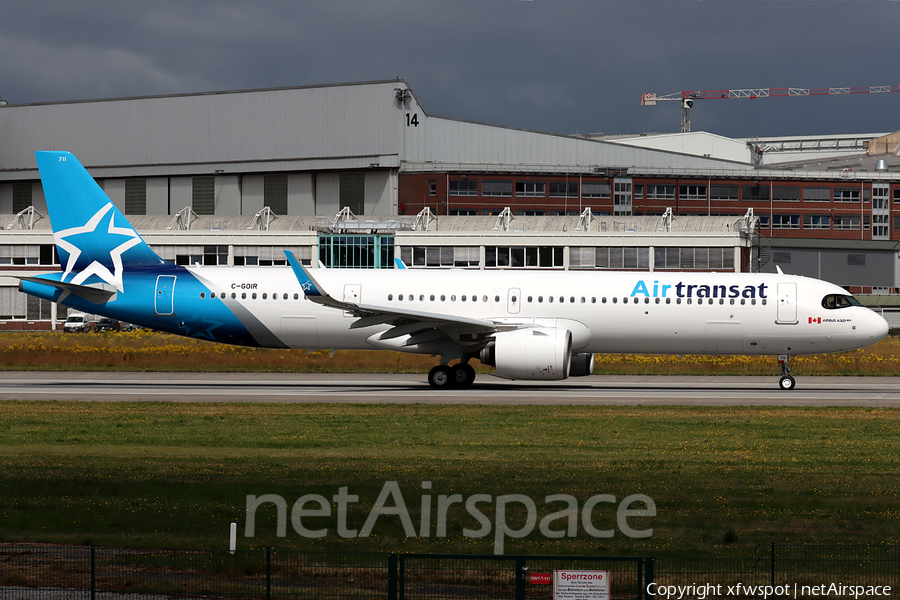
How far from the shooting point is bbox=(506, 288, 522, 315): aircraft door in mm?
32125

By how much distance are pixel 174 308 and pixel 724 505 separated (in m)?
23.1

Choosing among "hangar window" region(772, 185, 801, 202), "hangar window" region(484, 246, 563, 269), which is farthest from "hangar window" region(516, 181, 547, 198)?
"hangar window" region(484, 246, 563, 269)

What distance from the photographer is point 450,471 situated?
16359 mm

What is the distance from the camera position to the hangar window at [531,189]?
107m

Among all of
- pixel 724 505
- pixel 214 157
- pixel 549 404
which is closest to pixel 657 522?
pixel 724 505

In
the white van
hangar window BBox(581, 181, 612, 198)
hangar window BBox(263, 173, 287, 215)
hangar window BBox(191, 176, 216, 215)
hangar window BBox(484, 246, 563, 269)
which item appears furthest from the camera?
hangar window BBox(581, 181, 612, 198)

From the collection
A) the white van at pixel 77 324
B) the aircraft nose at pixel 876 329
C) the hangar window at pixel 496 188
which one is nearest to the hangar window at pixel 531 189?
the hangar window at pixel 496 188

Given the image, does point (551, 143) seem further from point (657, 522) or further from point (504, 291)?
point (657, 522)

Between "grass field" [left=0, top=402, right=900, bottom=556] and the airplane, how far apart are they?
6.42 metres

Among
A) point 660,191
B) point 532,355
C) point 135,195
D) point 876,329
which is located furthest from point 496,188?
point 532,355

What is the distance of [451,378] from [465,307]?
98.4 inches

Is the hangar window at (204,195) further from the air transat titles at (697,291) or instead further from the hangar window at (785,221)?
the air transat titles at (697,291)

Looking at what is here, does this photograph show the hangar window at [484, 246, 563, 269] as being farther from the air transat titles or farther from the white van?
the air transat titles

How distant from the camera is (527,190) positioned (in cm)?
10725
